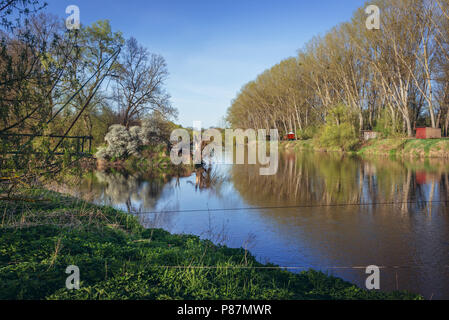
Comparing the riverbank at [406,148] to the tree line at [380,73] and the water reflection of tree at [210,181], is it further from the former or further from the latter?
the water reflection of tree at [210,181]

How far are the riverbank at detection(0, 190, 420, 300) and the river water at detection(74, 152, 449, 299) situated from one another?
100 centimetres

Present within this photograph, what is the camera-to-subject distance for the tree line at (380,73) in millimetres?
35875

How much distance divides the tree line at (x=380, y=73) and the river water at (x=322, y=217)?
22130mm

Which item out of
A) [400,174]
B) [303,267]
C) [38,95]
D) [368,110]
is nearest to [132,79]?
[400,174]

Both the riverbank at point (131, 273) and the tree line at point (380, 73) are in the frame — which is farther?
the tree line at point (380, 73)

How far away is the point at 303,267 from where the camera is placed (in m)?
6.41

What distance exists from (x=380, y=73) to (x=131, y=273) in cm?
4103

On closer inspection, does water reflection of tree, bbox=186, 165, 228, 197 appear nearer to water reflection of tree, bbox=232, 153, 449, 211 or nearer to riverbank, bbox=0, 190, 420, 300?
water reflection of tree, bbox=232, 153, 449, 211

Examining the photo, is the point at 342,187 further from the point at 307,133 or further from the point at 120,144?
the point at 307,133

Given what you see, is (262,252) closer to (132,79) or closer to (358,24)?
(132,79)

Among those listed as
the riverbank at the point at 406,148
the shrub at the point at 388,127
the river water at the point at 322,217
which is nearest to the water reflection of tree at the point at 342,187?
the river water at the point at 322,217

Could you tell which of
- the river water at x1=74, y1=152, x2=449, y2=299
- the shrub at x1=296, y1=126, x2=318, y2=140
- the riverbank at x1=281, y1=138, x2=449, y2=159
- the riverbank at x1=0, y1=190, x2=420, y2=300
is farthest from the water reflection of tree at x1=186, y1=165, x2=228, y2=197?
the shrub at x1=296, y1=126, x2=318, y2=140

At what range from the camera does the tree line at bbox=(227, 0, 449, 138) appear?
3588 cm

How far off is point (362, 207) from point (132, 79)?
1066 inches
